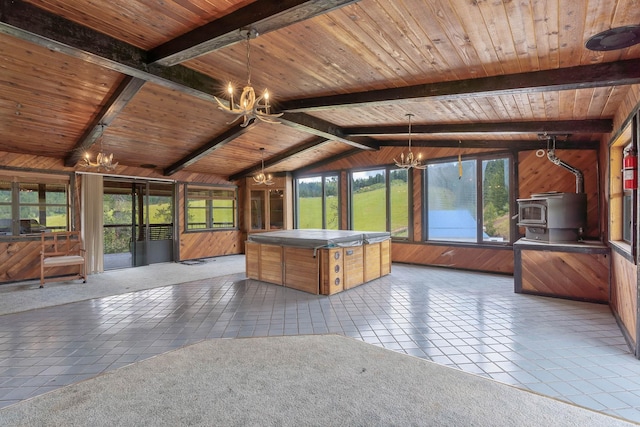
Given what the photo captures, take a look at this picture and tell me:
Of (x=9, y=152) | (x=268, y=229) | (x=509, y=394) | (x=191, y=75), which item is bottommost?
(x=509, y=394)

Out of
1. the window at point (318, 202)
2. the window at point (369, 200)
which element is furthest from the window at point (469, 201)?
the window at point (318, 202)

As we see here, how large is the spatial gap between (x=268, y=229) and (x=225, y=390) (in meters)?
8.10

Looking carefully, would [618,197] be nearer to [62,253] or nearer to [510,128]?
[510,128]

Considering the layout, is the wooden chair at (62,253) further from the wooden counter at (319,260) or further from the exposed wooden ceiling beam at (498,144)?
the exposed wooden ceiling beam at (498,144)

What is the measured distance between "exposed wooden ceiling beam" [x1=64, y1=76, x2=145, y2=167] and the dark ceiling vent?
194 inches

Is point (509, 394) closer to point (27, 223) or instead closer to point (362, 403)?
point (362, 403)

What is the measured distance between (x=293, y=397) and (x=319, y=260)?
301 centimetres

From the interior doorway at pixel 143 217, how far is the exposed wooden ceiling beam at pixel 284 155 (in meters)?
2.23

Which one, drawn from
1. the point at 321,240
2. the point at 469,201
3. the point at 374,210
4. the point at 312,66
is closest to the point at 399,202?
the point at 374,210

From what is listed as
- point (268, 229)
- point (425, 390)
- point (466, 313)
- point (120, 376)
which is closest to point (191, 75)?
point (120, 376)

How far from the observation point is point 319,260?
5.23 m

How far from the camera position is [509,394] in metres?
2.30

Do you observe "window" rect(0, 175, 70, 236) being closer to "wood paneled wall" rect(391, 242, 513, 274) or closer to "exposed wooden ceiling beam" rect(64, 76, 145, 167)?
"exposed wooden ceiling beam" rect(64, 76, 145, 167)

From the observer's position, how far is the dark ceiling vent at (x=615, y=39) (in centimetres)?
241
